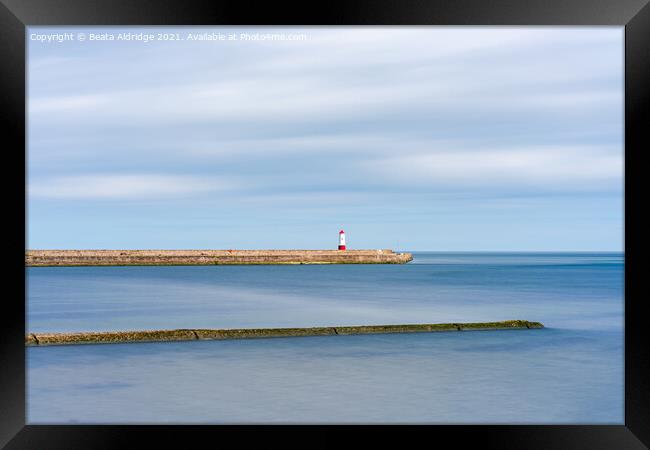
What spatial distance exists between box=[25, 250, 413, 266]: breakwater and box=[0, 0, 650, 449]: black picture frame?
55.2 m

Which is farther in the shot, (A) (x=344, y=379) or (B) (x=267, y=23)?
(A) (x=344, y=379)

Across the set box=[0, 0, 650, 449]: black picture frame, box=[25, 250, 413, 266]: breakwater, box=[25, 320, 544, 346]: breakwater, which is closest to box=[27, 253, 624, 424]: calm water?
box=[25, 320, 544, 346]: breakwater

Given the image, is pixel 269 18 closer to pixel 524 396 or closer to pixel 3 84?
pixel 3 84

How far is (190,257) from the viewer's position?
194ft

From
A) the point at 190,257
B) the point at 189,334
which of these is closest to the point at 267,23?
the point at 189,334

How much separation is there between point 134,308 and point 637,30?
64.9 feet

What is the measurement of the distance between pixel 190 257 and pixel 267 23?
56.3 meters

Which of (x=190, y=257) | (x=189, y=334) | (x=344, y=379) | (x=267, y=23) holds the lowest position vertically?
(x=190, y=257)

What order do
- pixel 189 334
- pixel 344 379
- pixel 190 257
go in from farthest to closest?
pixel 190 257, pixel 189 334, pixel 344 379

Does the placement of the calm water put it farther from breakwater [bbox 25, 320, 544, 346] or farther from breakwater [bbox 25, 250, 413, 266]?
breakwater [bbox 25, 250, 413, 266]

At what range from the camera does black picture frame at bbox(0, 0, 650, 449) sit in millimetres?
4043

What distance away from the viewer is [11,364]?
4.04m

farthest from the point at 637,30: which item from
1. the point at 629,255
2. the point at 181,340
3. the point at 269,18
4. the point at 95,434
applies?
the point at 181,340

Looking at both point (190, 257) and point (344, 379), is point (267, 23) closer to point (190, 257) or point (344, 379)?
point (344, 379)
